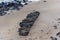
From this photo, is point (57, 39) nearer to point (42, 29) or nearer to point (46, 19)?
point (42, 29)

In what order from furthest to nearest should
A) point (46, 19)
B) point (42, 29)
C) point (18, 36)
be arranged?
point (46, 19), point (42, 29), point (18, 36)

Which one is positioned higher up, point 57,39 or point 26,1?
point 57,39

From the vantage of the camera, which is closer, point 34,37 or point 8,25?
point 34,37

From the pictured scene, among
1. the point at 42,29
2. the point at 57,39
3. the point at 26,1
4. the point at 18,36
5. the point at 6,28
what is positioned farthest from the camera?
the point at 26,1

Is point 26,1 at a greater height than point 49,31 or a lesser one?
lesser

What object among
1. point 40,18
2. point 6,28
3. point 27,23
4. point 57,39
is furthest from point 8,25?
point 57,39

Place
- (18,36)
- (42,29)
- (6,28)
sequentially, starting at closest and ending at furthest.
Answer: (18,36), (42,29), (6,28)

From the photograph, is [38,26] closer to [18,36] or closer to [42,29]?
[42,29]

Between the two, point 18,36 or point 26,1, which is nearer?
point 18,36

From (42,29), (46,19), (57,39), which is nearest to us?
(57,39)
